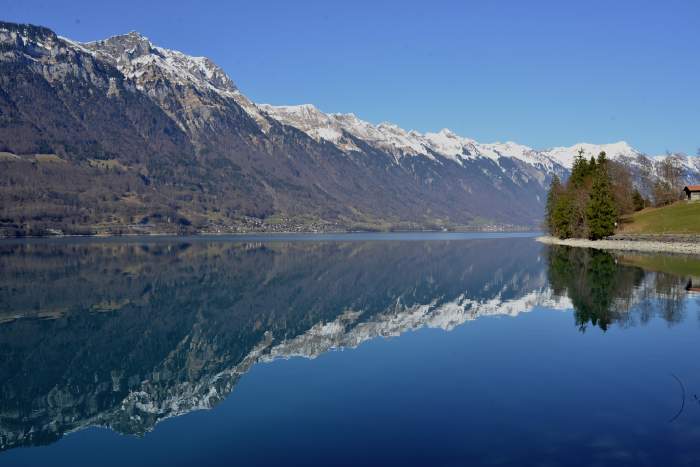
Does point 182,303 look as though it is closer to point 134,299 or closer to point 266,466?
point 134,299

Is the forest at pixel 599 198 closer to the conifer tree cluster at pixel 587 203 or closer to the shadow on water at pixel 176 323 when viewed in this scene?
the conifer tree cluster at pixel 587 203

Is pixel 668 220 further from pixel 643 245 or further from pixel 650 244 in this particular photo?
pixel 643 245

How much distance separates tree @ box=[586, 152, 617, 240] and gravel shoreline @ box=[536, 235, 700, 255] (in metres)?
2.43

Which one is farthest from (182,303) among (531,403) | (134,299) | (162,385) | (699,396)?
(699,396)

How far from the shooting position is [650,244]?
105750 mm

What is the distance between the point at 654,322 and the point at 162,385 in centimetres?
2856

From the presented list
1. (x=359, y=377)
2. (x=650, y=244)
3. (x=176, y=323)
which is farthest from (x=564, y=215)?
(x=359, y=377)

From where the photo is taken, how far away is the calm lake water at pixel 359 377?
55.4 ft

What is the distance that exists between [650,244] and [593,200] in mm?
14125

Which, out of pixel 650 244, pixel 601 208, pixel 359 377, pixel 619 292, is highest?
pixel 601 208

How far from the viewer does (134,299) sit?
55.2 metres

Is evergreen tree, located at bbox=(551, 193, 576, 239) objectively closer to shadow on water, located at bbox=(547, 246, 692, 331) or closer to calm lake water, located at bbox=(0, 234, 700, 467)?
shadow on water, located at bbox=(547, 246, 692, 331)

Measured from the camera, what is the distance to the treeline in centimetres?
11519

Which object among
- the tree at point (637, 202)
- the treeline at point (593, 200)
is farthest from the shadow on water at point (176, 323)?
the tree at point (637, 202)
